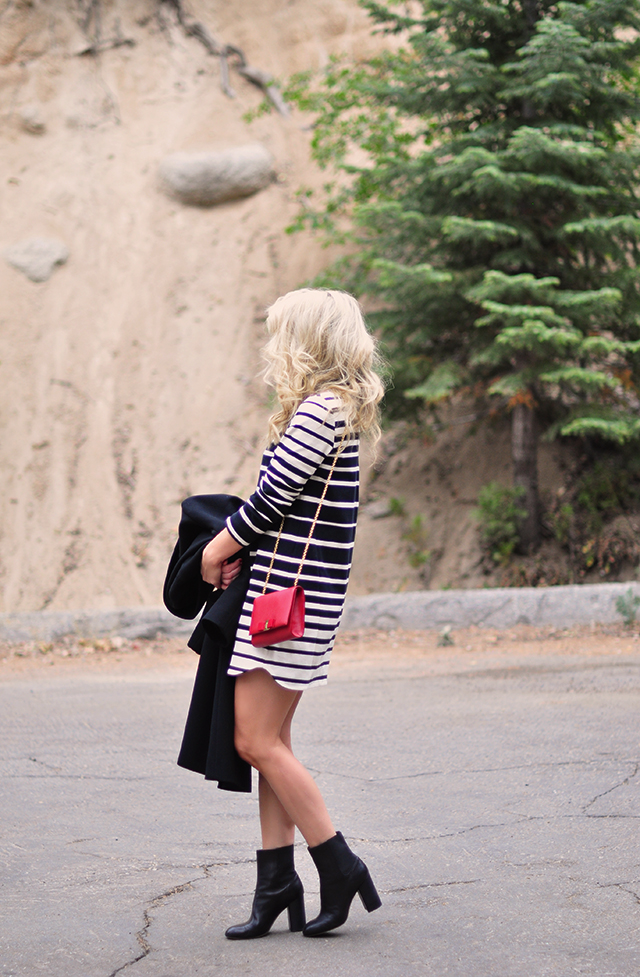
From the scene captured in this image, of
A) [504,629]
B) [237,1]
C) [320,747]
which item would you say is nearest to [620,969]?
[320,747]

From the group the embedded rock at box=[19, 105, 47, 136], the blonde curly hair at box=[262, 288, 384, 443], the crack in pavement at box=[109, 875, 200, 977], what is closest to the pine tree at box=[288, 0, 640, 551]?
the blonde curly hair at box=[262, 288, 384, 443]

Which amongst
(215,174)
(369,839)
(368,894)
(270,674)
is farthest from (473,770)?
(215,174)

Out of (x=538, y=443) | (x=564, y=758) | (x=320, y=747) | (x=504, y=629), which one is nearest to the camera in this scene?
(x=564, y=758)

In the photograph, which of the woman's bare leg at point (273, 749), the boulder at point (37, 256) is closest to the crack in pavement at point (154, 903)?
the woman's bare leg at point (273, 749)

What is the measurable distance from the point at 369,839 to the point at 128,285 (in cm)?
1553

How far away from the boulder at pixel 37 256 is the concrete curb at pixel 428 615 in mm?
9471

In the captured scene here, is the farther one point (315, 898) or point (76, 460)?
point (76, 460)

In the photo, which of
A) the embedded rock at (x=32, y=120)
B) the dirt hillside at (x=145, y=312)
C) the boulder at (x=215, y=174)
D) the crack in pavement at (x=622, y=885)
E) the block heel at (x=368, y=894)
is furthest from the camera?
the embedded rock at (x=32, y=120)

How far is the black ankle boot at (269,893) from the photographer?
9.67ft

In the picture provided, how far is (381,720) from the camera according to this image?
6.30 metres

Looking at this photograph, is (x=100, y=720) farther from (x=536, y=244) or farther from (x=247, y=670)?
(x=536, y=244)

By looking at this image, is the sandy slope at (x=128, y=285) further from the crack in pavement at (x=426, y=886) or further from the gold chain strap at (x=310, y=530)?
the gold chain strap at (x=310, y=530)

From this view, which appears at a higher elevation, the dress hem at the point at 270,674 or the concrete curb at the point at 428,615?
the dress hem at the point at 270,674

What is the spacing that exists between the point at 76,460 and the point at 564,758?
38.6ft
